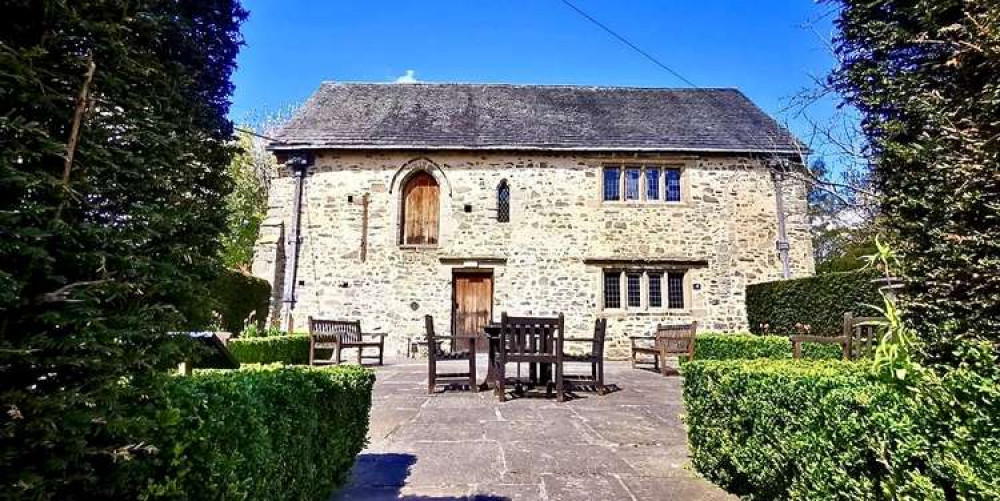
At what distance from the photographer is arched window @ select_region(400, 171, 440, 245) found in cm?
1444

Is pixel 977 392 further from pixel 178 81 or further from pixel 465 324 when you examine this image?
pixel 465 324

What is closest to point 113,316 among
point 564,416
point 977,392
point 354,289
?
point 977,392

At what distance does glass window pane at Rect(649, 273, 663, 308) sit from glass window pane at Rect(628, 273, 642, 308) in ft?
1.13

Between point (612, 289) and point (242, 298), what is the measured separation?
9.19 metres

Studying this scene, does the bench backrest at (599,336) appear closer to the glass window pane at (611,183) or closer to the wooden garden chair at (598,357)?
the wooden garden chair at (598,357)

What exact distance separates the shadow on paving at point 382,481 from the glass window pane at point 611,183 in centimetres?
1170

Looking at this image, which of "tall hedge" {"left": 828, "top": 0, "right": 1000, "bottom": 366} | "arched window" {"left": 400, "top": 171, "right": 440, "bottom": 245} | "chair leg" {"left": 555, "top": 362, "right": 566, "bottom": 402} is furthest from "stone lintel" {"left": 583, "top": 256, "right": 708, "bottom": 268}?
"tall hedge" {"left": 828, "top": 0, "right": 1000, "bottom": 366}

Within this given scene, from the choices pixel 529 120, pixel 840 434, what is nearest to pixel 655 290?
pixel 529 120

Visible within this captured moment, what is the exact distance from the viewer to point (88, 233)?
4.42ft

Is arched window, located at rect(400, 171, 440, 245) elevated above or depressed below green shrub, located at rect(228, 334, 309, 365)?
above

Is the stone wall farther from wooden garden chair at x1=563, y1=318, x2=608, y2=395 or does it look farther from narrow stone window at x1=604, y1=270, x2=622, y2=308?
wooden garden chair at x1=563, y1=318, x2=608, y2=395

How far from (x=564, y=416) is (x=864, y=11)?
4.39 meters


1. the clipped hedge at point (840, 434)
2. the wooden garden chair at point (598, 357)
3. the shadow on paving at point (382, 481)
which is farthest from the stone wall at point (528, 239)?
the clipped hedge at point (840, 434)

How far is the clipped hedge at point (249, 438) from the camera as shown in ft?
5.00
